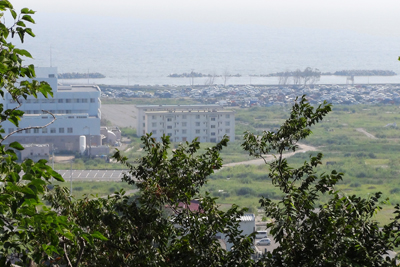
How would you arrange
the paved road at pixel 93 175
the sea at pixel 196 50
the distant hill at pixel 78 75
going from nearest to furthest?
1. the paved road at pixel 93 175
2. the distant hill at pixel 78 75
3. the sea at pixel 196 50

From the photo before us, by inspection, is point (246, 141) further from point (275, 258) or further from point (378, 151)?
point (378, 151)

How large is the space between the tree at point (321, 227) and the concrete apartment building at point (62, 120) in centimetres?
1436

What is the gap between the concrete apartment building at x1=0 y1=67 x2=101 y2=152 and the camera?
54.4 feet

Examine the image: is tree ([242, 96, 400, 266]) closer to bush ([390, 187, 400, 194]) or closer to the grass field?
the grass field

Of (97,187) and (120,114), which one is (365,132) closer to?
(120,114)

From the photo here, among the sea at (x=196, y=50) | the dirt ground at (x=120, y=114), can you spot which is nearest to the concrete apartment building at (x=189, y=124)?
the dirt ground at (x=120, y=114)

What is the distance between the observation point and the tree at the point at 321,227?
176cm

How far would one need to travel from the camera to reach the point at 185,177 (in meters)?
2.18

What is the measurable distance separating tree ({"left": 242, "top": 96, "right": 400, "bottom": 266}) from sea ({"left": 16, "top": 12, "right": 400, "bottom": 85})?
1451 inches

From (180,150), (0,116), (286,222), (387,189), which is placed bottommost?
(387,189)

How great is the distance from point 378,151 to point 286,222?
53.3 ft

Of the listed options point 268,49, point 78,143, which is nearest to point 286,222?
point 78,143

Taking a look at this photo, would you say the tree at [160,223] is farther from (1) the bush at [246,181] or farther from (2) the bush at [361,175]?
(2) the bush at [361,175]

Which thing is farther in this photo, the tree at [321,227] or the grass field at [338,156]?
the grass field at [338,156]
